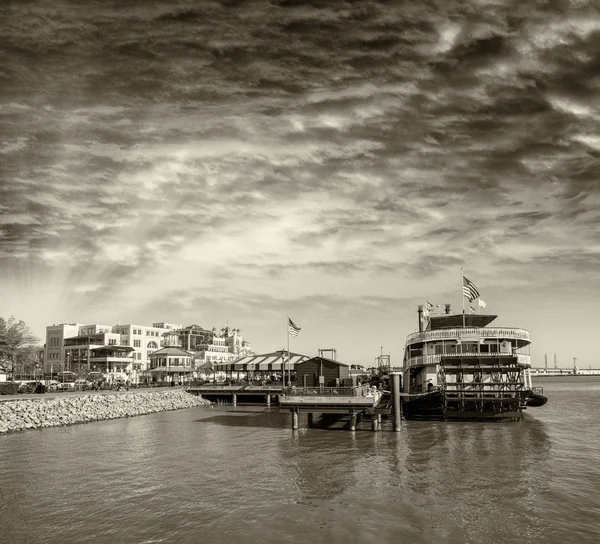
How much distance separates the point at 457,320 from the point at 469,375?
1084cm

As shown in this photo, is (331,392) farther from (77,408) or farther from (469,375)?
(77,408)

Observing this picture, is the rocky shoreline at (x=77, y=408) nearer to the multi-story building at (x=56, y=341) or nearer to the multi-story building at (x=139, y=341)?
the multi-story building at (x=139, y=341)

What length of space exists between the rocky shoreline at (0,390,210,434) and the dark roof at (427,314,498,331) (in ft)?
98.0

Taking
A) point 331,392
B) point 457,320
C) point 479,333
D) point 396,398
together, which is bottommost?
point 396,398


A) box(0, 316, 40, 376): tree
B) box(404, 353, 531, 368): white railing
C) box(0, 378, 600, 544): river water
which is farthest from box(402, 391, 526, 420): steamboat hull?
box(0, 316, 40, 376): tree

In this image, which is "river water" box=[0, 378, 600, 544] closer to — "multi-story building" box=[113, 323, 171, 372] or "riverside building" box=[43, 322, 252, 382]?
"riverside building" box=[43, 322, 252, 382]

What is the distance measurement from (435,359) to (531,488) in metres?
25.5

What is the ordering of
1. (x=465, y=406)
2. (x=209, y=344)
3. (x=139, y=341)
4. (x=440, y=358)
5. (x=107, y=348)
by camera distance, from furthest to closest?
1. (x=209, y=344)
2. (x=139, y=341)
3. (x=107, y=348)
4. (x=440, y=358)
5. (x=465, y=406)

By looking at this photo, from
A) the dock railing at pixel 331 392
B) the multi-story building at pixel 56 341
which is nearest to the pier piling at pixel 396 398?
the dock railing at pixel 331 392

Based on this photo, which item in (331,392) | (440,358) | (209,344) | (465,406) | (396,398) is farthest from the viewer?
(209,344)

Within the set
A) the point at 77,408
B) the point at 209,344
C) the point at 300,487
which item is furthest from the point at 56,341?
the point at 300,487

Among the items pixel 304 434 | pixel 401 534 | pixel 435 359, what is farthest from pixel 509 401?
pixel 401 534

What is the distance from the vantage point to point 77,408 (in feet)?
151

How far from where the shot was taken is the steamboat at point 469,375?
41.7m
